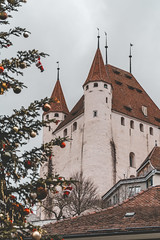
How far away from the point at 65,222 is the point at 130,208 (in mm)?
1866

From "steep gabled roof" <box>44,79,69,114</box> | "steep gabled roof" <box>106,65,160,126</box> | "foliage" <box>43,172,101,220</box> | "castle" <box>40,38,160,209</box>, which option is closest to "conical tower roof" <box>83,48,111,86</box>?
"castle" <box>40,38,160,209</box>

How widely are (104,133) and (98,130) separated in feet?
2.45

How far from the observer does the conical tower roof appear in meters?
62.3

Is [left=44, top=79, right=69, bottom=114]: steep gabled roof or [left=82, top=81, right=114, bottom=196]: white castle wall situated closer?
[left=82, top=81, right=114, bottom=196]: white castle wall

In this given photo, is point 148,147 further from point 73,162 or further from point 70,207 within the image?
point 70,207

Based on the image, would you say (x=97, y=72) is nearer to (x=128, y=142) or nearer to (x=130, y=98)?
(x=130, y=98)

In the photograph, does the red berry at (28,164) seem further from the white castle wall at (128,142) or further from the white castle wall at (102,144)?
the white castle wall at (128,142)

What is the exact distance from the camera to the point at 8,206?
7.66 m

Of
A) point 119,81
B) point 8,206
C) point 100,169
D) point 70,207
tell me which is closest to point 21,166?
point 8,206

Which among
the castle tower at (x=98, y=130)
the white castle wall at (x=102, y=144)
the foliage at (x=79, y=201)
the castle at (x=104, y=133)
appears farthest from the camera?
the castle at (x=104, y=133)

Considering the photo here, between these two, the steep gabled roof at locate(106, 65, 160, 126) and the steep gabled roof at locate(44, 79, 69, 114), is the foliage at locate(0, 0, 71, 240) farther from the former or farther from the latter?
the steep gabled roof at locate(44, 79, 69, 114)

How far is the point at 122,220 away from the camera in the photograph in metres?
13.0

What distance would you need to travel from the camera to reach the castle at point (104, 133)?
56594mm

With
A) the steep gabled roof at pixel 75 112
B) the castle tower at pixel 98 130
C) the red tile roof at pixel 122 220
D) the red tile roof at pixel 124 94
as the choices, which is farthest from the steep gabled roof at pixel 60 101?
the red tile roof at pixel 122 220
